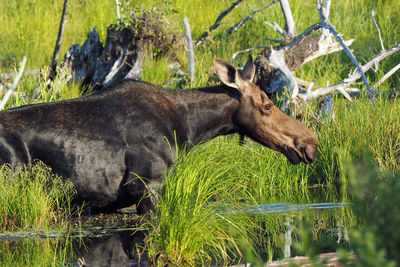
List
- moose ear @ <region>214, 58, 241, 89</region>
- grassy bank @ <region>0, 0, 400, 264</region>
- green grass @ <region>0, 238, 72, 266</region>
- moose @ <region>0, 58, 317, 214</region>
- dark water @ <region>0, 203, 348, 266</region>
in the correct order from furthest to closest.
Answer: moose ear @ <region>214, 58, 241, 89</region>
moose @ <region>0, 58, 317, 214</region>
grassy bank @ <region>0, 0, 400, 264</region>
dark water @ <region>0, 203, 348, 266</region>
green grass @ <region>0, 238, 72, 266</region>

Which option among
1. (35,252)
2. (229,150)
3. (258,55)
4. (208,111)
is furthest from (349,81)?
(35,252)

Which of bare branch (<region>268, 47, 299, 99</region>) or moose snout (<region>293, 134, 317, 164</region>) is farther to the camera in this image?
bare branch (<region>268, 47, 299, 99</region>)

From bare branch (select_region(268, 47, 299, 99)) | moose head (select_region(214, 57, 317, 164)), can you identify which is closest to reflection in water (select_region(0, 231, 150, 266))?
moose head (select_region(214, 57, 317, 164))

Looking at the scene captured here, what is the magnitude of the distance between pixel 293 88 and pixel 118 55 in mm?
3518

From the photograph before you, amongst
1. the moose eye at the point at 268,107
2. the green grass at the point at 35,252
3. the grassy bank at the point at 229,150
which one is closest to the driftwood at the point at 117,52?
the grassy bank at the point at 229,150

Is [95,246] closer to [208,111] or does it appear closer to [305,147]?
[208,111]

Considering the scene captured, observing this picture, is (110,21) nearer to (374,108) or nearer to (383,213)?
(374,108)

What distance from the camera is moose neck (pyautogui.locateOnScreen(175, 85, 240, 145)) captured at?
700 cm

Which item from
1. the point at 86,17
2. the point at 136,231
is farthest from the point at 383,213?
the point at 86,17

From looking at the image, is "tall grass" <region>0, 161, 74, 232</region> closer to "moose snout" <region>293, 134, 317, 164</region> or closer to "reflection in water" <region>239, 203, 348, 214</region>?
"reflection in water" <region>239, 203, 348, 214</region>

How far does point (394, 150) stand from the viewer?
8.10m

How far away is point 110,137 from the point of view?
21.9 ft

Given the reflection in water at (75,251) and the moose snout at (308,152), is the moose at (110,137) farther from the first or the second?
the reflection in water at (75,251)

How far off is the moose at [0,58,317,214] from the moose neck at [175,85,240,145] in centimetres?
2
